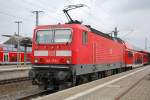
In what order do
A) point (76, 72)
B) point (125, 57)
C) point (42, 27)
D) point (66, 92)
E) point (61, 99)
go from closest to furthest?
1. point (61, 99)
2. point (66, 92)
3. point (76, 72)
4. point (42, 27)
5. point (125, 57)

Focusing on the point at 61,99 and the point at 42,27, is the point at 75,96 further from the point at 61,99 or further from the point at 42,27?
the point at 42,27

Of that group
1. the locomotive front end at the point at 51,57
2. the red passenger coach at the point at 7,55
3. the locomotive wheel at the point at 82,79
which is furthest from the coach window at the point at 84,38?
the red passenger coach at the point at 7,55

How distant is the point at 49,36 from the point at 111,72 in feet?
35.3

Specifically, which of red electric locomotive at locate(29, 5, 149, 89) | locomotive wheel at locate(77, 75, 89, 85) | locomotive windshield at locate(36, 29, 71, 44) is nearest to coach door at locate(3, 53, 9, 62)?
→ locomotive wheel at locate(77, 75, 89, 85)

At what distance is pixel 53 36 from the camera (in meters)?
16.7

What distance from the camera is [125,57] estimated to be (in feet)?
106

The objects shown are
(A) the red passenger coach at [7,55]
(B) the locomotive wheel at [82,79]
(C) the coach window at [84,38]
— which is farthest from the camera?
(A) the red passenger coach at [7,55]

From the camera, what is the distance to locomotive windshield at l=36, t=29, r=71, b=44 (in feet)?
53.7

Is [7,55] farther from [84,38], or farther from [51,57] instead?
[51,57]

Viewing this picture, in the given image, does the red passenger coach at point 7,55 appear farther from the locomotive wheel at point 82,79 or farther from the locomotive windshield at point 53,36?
the locomotive windshield at point 53,36

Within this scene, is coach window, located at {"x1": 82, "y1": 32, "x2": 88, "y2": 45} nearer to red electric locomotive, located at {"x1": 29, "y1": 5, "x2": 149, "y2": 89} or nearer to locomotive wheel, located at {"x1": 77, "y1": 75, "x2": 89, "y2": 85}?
red electric locomotive, located at {"x1": 29, "y1": 5, "x2": 149, "y2": 89}

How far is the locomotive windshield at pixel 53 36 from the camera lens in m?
16.4

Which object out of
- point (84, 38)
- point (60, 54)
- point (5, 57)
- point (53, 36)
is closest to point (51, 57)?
point (60, 54)

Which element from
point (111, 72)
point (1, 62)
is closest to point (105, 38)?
point (111, 72)
